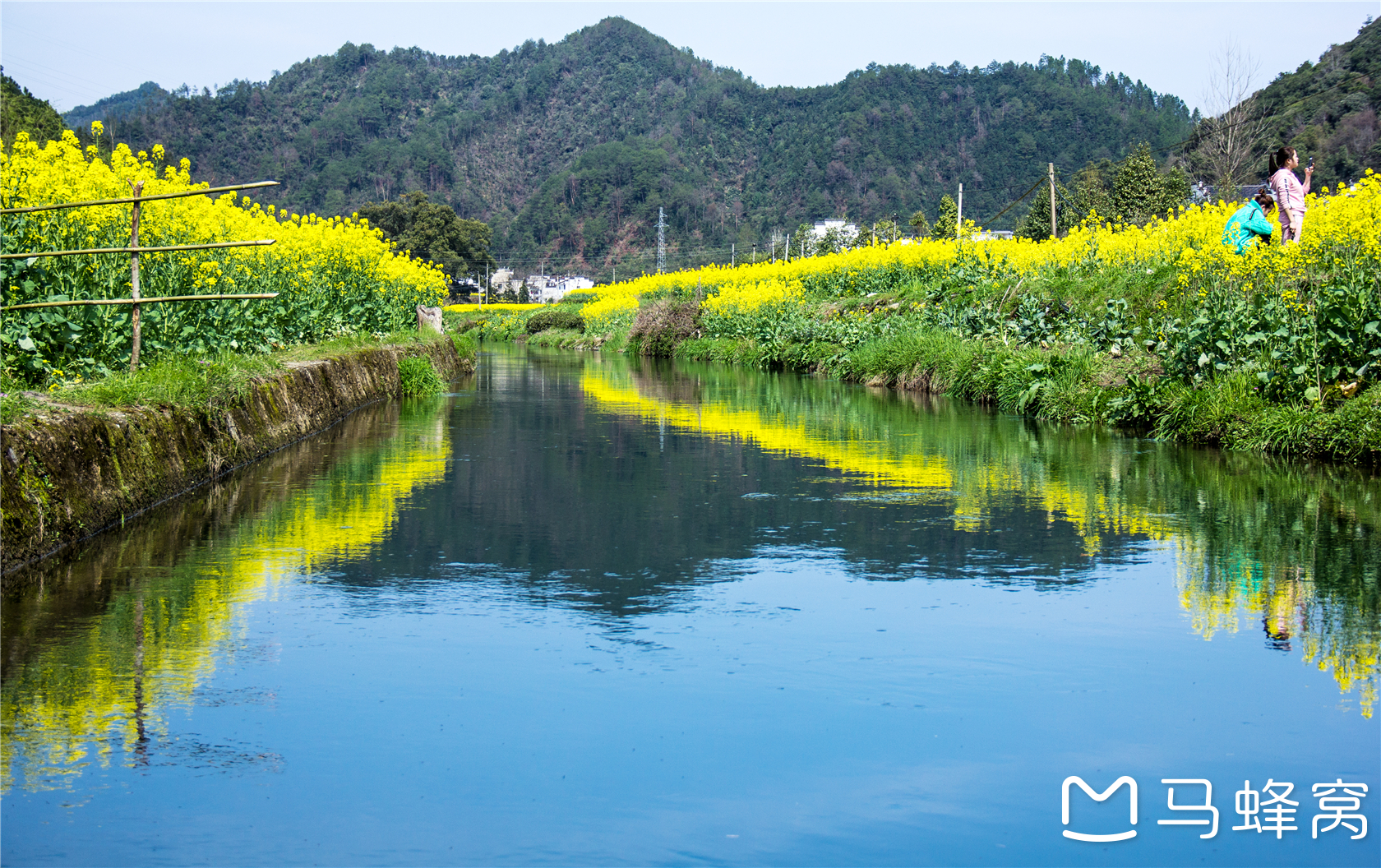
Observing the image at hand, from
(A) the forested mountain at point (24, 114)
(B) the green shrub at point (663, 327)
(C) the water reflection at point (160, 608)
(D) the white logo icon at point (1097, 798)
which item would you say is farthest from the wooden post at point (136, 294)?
(A) the forested mountain at point (24, 114)

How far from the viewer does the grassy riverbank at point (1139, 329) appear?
1221cm

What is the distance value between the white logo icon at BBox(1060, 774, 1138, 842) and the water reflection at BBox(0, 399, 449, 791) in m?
2.55

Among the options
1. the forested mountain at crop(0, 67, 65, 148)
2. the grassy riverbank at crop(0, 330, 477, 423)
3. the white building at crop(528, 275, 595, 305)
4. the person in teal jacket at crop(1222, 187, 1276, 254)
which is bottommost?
the grassy riverbank at crop(0, 330, 477, 423)

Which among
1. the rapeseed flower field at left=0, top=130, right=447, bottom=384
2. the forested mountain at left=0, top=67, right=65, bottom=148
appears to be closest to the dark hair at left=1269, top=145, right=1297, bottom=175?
the rapeseed flower field at left=0, top=130, right=447, bottom=384

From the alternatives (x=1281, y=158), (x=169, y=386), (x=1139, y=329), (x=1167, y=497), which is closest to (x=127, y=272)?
(x=169, y=386)

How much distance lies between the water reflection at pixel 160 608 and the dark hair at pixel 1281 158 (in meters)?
9.77

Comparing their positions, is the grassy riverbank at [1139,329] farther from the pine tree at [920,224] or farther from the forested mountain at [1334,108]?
the pine tree at [920,224]

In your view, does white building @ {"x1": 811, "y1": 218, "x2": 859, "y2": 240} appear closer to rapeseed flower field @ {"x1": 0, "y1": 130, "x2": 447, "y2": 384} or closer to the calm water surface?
rapeseed flower field @ {"x1": 0, "y1": 130, "x2": 447, "y2": 384}

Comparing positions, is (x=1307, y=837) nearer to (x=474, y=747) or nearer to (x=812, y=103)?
(x=474, y=747)

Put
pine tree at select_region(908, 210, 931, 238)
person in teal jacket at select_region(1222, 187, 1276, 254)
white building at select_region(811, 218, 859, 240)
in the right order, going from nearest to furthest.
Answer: person in teal jacket at select_region(1222, 187, 1276, 254) → pine tree at select_region(908, 210, 931, 238) → white building at select_region(811, 218, 859, 240)

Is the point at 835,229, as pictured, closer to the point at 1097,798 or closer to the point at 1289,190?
the point at 1289,190

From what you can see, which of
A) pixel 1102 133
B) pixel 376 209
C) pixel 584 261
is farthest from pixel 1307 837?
pixel 1102 133

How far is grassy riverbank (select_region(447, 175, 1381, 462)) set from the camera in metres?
12.2

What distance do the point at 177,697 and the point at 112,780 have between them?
0.84 m
